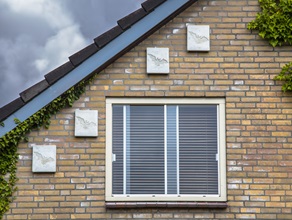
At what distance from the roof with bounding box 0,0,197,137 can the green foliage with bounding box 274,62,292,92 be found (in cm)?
176

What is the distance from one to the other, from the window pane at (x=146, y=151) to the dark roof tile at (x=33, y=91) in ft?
4.26

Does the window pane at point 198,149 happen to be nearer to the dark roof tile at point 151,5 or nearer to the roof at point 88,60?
the roof at point 88,60

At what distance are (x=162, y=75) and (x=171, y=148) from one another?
41.1 inches

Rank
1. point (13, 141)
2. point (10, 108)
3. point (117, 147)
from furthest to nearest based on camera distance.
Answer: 1. point (117, 147)
2. point (13, 141)
3. point (10, 108)

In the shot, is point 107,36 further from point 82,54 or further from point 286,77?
point 286,77

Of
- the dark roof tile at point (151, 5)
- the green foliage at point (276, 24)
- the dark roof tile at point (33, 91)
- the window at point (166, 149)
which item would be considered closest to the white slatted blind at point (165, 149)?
the window at point (166, 149)

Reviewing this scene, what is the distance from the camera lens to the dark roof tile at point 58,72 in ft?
30.8

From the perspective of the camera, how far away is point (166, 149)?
32.1 feet

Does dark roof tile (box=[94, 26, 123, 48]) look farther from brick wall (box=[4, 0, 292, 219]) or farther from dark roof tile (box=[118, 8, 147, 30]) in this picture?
brick wall (box=[4, 0, 292, 219])

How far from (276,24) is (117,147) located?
287cm

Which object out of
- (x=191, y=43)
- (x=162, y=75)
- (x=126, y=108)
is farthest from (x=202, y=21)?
(x=126, y=108)

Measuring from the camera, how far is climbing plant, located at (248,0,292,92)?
9852mm

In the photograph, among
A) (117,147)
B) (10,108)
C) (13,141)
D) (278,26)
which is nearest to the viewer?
(10,108)

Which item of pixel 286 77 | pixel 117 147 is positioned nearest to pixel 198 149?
pixel 117 147
